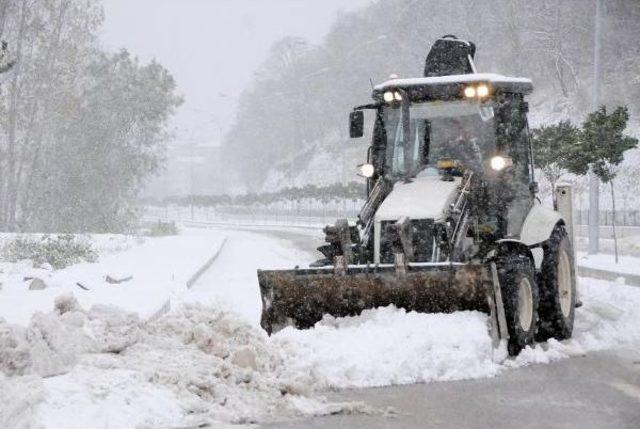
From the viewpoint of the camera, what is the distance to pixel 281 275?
26.1ft

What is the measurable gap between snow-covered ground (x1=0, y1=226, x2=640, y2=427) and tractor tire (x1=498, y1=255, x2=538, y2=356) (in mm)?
179

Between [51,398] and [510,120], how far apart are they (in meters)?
5.76

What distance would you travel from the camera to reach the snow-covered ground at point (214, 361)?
5453 millimetres

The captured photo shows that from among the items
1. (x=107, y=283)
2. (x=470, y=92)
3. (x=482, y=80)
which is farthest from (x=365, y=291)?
(x=107, y=283)

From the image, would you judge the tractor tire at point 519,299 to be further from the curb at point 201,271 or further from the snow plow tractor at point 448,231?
the curb at point 201,271

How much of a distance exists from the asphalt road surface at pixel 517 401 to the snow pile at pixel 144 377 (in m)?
0.34

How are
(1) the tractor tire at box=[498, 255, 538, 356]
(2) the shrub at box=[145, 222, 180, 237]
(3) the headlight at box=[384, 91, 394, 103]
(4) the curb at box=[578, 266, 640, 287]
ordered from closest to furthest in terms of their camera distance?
(1) the tractor tire at box=[498, 255, 538, 356] → (3) the headlight at box=[384, 91, 394, 103] → (4) the curb at box=[578, 266, 640, 287] → (2) the shrub at box=[145, 222, 180, 237]

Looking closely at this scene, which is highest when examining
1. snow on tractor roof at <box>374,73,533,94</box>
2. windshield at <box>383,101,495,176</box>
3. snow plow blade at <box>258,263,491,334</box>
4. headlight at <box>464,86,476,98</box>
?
snow on tractor roof at <box>374,73,533,94</box>

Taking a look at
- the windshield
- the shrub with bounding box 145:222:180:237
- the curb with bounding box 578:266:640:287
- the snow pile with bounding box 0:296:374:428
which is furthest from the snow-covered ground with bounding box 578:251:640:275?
the shrub with bounding box 145:222:180:237

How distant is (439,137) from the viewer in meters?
8.89

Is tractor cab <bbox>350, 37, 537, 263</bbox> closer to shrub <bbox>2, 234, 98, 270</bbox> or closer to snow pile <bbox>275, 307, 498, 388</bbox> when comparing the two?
snow pile <bbox>275, 307, 498, 388</bbox>

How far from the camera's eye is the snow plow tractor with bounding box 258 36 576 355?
7.49m

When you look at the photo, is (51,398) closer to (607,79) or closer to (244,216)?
(607,79)

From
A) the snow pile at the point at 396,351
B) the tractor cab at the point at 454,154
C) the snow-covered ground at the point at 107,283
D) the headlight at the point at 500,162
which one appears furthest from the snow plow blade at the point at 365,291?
the snow-covered ground at the point at 107,283
